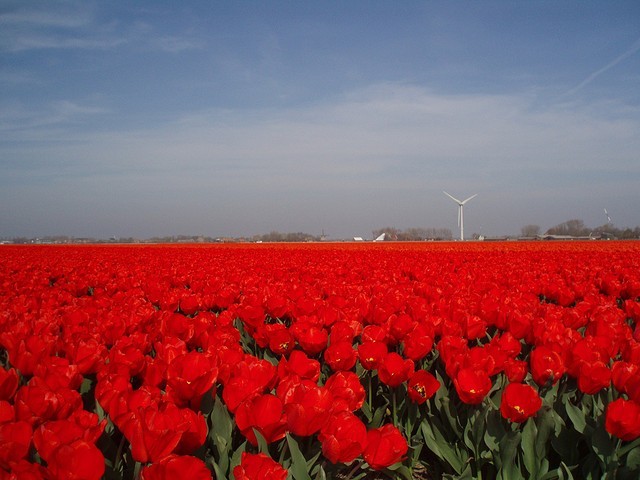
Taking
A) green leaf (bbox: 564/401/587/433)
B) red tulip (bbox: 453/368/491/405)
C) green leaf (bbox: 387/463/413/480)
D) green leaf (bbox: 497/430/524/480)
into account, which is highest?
red tulip (bbox: 453/368/491/405)

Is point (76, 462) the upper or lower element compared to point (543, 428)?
upper

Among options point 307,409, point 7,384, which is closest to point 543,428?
point 307,409

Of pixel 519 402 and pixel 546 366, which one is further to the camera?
pixel 546 366

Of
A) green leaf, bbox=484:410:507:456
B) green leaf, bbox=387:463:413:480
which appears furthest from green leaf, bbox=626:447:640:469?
green leaf, bbox=387:463:413:480

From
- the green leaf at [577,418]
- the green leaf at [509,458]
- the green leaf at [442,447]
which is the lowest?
the green leaf at [442,447]

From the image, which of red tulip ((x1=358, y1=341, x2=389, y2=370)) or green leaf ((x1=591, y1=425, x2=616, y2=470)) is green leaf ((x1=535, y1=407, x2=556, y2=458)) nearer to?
Result: green leaf ((x1=591, y1=425, x2=616, y2=470))

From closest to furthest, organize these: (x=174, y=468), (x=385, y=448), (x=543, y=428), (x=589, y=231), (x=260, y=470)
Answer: (x=174, y=468) < (x=260, y=470) < (x=385, y=448) < (x=543, y=428) < (x=589, y=231)

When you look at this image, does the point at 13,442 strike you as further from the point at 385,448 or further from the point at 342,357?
the point at 342,357

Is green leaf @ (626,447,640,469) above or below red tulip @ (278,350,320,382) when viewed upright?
below

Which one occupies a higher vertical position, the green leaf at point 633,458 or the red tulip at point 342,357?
the red tulip at point 342,357

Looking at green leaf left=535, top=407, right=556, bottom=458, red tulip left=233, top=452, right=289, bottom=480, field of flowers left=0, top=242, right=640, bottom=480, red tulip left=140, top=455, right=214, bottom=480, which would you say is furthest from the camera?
green leaf left=535, top=407, right=556, bottom=458

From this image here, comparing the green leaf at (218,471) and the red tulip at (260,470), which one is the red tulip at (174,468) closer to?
the red tulip at (260,470)

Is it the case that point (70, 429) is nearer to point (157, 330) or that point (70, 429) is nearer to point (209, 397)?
point (209, 397)

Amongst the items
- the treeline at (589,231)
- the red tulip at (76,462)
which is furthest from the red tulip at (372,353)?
the treeline at (589,231)
